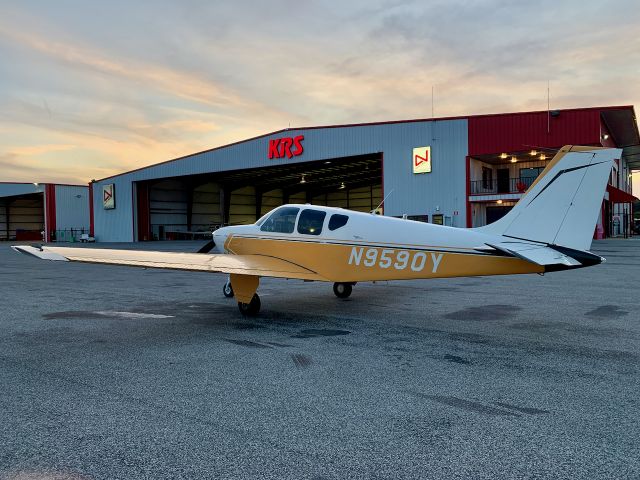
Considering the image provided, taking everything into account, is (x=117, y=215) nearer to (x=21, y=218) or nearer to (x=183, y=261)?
(x=21, y=218)

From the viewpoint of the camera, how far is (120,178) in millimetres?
56562

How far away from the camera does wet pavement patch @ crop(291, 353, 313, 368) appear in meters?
5.69

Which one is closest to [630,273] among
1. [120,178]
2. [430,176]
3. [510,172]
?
[430,176]

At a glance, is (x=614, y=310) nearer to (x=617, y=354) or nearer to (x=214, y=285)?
(x=617, y=354)

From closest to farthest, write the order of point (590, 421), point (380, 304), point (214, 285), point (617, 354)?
point (590, 421)
point (617, 354)
point (380, 304)
point (214, 285)

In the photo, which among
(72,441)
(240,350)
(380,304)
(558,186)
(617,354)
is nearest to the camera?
(72,441)

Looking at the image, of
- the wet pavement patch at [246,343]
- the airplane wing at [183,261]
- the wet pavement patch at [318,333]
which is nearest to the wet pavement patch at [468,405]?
the wet pavement patch at [246,343]

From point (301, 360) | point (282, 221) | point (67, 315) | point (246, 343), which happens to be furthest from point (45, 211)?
point (301, 360)

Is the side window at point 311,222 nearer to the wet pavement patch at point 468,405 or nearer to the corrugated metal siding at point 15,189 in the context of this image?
the wet pavement patch at point 468,405

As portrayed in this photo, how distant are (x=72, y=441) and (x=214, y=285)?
10.8 meters

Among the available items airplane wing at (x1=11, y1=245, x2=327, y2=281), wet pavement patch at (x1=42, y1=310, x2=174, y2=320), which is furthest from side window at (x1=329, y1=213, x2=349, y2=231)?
wet pavement patch at (x1=42, y1=310, x2=174, y2=320)

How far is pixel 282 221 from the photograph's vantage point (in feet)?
31.8

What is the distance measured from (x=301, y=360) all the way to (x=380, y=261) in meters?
3.04

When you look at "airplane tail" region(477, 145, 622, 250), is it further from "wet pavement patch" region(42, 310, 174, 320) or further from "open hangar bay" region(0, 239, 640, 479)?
"wet pavement patch" region(42, 310, 174, 320)
